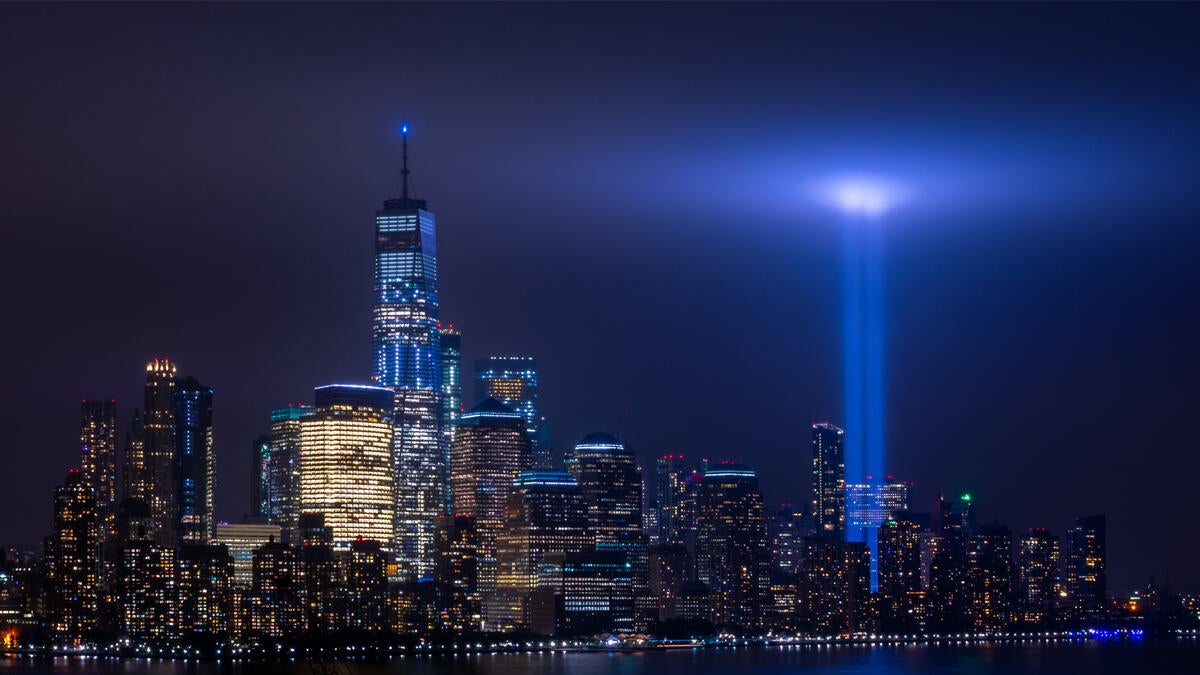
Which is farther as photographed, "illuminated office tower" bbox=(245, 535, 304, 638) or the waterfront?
"illuminated office tower" bbox=(245, 535, 304, 638)

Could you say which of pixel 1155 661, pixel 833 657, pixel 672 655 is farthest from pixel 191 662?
pixel 1155 661

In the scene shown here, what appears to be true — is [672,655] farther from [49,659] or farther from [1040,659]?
[49,659]

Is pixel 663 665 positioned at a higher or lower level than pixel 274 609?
lower

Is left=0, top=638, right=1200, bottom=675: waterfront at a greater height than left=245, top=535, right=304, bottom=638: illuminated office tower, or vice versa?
left=245, top=535, right=304, bottom=638: illuminated office tower

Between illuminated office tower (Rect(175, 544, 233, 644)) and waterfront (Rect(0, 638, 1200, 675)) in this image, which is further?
illuminated office tower (Rect(175, 544, 233, 644))

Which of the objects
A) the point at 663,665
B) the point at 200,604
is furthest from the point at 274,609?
the point at 663,665

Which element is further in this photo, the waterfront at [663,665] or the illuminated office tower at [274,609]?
the illuminated office tower at [274,609]

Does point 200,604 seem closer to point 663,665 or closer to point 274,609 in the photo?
point 274,609

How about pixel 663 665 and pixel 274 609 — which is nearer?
pixel 663 665

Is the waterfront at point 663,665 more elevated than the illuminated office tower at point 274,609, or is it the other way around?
the illuminated office tower at point 274,609

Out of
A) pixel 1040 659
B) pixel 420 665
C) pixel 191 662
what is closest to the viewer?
pixel 420 665

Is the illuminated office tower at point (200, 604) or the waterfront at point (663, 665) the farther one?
the illuminated office tower at point (200, 604)
